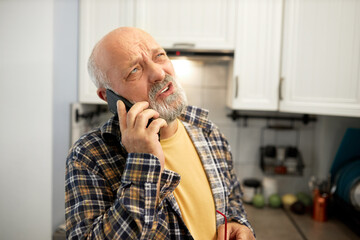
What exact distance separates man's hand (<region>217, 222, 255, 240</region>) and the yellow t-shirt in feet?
0.09

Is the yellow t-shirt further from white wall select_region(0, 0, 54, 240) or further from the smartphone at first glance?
white wall select_region(0, 0, 54, 240)

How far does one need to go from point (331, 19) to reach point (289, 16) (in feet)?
0.66

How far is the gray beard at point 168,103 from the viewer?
947mm

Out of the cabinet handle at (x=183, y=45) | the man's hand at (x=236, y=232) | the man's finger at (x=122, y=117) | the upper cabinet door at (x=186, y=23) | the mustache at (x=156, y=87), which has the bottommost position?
the man's hand at (x=236, y=232)

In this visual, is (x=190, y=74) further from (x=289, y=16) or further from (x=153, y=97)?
(x=153, y=97)

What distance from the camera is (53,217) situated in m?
1.56

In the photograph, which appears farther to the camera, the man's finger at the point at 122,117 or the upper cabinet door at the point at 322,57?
the upper cabinet door at the point at 322,57

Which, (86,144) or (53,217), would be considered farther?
(53,217)

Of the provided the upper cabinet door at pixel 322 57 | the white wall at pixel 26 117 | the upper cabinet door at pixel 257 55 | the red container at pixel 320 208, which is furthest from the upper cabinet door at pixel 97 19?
Answer: the red container at pixel 320 208

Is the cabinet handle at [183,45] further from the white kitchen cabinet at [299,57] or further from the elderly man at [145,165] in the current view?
the elderly man at [145,165]

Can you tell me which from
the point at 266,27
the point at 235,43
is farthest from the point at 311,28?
the point at 235,43

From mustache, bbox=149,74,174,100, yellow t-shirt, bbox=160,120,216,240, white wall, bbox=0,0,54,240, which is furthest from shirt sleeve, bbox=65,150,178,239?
white wall, bbox=0,0,54,240

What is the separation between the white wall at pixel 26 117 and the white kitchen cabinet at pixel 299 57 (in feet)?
3.22

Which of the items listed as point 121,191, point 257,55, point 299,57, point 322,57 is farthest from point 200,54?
point 121,191
